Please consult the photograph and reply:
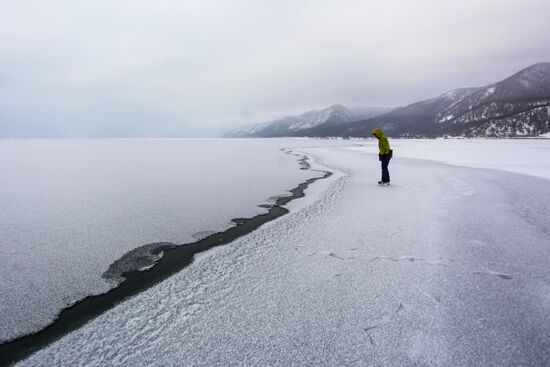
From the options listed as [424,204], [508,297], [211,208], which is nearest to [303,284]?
[508,297]

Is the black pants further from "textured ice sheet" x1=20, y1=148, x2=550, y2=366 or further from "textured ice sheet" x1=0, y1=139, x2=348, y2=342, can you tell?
"textured ice sheet" x1=20, y1=148, x2=550, y2=366

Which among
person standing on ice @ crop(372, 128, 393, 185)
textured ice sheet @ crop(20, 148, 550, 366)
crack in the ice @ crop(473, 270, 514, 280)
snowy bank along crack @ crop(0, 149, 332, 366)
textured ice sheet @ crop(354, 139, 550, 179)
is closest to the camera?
textured ice sheet @ crop(20, 148, 550, 366)

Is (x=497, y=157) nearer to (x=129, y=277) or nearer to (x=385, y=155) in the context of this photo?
(x=385, y=155)

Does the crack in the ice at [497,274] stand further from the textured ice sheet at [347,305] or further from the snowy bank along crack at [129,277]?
the snowy bank along crack at [129,277]

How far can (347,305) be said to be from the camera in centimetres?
324

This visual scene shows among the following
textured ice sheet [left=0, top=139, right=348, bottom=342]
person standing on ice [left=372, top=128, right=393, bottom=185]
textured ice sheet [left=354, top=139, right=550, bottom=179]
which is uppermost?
person standing on ice [left=372, top=128, right=393, bottom=185]

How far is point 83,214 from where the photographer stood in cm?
741

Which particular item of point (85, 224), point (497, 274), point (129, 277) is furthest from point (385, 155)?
point (85, 224)

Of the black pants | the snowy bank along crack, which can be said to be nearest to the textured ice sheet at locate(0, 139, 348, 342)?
the snowy bank along crack

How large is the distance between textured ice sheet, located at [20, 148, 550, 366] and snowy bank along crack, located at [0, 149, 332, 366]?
22cm

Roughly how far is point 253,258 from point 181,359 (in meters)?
2.22

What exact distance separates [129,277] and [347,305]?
2.98 meters

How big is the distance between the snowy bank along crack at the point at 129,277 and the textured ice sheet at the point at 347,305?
0.22 meters

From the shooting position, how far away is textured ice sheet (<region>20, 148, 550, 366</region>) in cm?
255
